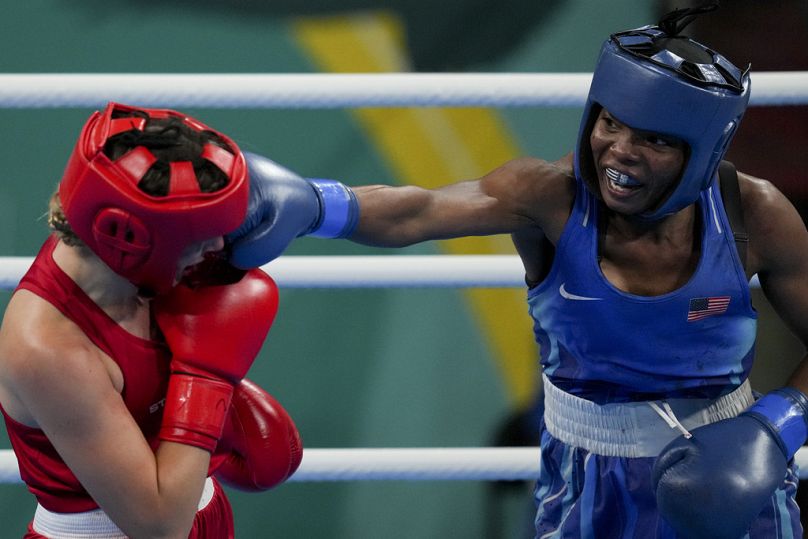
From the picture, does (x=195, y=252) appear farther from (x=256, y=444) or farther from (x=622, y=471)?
(x=622, y=471)

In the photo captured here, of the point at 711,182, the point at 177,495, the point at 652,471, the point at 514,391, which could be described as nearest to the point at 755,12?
the point at 514,391

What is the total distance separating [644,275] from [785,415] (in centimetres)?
30

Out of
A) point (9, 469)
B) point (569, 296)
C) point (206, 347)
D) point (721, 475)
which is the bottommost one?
point (9, 469)

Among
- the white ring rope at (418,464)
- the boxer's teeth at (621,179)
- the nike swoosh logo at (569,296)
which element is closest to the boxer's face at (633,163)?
the boxer's teeth at (621,179)

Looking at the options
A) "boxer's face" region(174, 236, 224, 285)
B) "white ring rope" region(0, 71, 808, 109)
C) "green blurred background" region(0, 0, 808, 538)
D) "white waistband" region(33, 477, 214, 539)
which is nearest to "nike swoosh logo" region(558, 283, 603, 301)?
"white ring rope" region(0, 71, 808, 109)

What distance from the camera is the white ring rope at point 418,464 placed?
6.66 feet

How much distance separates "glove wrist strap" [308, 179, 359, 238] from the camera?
1.58 m

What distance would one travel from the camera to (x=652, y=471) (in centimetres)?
161

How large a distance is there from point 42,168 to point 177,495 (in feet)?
5.58

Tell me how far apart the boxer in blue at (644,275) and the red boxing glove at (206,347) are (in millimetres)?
199

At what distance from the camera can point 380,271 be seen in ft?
6.45

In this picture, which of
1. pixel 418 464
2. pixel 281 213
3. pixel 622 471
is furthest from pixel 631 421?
pixel 281 213

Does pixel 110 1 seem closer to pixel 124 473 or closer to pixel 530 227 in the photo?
pixel 530 227

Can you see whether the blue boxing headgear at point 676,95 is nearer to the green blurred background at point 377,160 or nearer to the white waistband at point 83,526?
the white waistband at point 83,526
